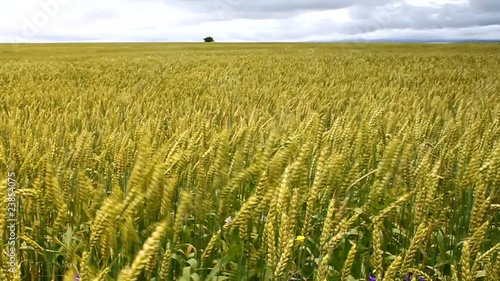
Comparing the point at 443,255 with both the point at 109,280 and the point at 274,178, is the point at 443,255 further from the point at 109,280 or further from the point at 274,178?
the point at 109,280

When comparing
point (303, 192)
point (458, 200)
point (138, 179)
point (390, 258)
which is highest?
point (138, 179)

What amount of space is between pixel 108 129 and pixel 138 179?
1.66 metres

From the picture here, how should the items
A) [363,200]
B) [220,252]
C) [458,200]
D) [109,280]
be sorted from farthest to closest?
[363,200], [458,200], [220,252], [109,280]

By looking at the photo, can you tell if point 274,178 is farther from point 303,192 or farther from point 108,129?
point 108,129

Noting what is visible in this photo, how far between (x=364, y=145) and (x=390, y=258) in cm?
54

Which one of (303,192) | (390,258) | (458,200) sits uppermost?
(303,192)

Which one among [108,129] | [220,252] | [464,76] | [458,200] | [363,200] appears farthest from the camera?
→ [464,76]

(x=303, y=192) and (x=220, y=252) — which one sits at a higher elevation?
(x=303, y=192)

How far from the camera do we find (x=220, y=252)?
1.65 metres

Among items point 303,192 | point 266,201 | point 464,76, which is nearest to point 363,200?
point 303,192

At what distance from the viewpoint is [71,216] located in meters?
1.72

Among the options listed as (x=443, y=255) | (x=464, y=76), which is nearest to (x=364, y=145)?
(x=443, y=255)

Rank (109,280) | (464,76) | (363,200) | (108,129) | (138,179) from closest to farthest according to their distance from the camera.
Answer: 1. (138,179)
2. (109,280)
3. (363,200)
4. (108,129)
5. (464,76)

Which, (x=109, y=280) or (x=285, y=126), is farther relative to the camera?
(x=285, y=126)
